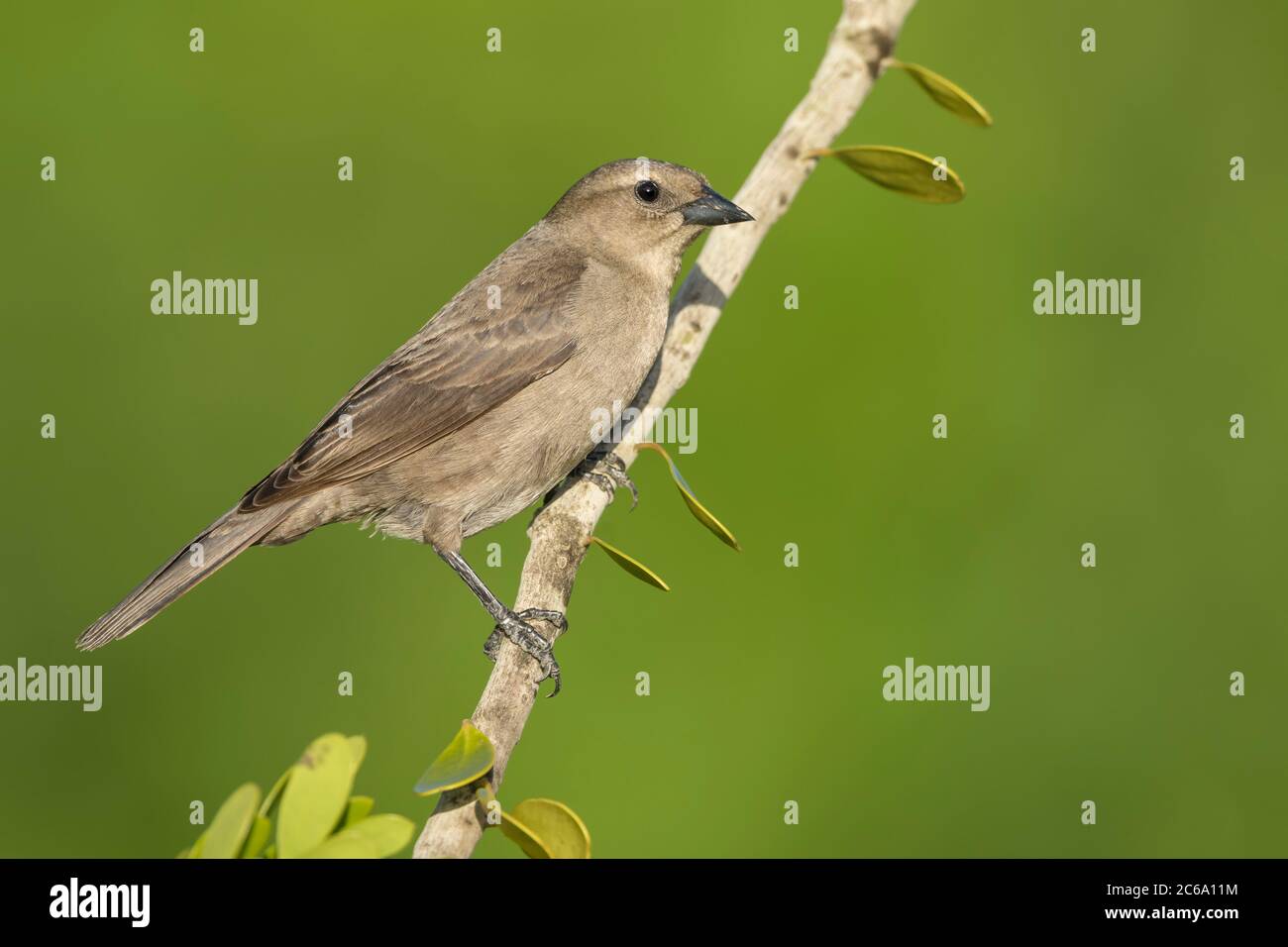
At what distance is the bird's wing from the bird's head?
0.79 ft

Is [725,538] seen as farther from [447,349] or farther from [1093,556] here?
[1093,556]

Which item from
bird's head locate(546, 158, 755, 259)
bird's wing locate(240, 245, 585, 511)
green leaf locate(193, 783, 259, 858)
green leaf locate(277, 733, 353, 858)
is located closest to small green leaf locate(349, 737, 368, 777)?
green leaf locate(277, 733, 353, 858)

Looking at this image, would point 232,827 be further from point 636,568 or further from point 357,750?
point 636,568

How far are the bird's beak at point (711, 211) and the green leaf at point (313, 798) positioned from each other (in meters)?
2.60

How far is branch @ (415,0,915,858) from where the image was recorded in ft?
11.6

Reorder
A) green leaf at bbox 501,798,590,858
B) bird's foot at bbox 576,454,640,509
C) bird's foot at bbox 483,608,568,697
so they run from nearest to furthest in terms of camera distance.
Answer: green leaf at bbox 501,798,590,858 → bird's foot at bbox 483,608,568,697 → bird's foot at bbox 576,454,640,509

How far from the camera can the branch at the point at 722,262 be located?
3533 mm

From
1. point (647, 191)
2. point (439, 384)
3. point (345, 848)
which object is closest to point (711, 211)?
point (647, 191)

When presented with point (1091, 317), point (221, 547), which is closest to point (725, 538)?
point (221, 547)

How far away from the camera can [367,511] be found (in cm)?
405

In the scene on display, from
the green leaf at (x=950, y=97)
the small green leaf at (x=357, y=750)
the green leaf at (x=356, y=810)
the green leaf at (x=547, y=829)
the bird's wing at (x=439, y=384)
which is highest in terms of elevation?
the green leaf at (x=950, y=97)

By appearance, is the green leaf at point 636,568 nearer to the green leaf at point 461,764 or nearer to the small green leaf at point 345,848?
the green leaf at point 461,764

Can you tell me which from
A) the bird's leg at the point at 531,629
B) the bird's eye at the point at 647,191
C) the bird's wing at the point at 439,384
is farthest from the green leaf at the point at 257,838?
the bird's eye at the point at 647,191

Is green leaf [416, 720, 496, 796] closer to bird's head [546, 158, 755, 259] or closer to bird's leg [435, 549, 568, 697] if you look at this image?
bird's leg [435, 549, 568, 697]
